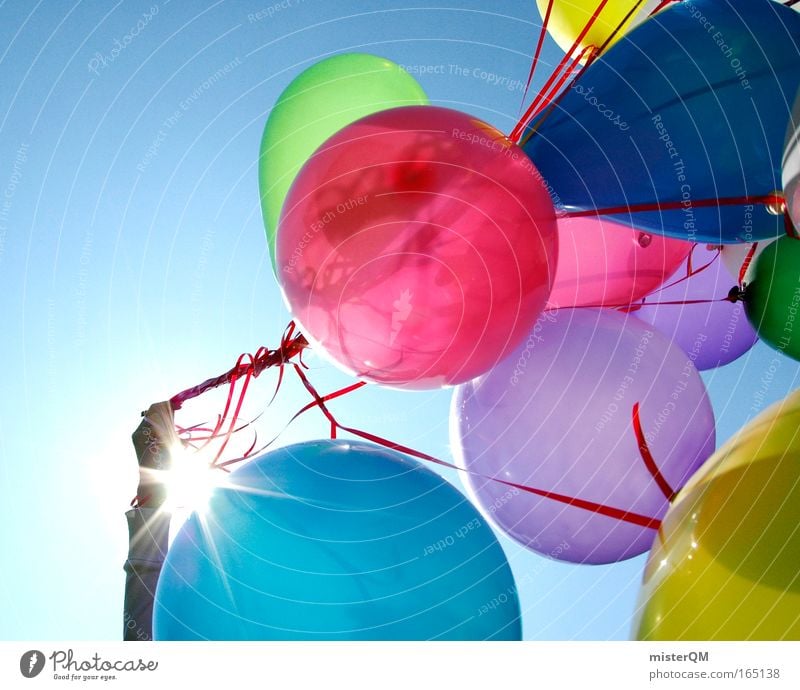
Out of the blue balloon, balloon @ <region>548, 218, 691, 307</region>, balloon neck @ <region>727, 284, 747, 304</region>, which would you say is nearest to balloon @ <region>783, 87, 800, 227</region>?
the blue balloon

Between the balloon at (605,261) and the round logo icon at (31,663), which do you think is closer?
the round logo icon at (31,663)

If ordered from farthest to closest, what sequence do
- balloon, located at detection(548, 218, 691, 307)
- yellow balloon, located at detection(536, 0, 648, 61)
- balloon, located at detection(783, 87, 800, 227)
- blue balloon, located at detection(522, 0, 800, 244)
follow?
yellow balloon, located at detection(536, 0, 648, 61) → balloon, located at detection(548, 218, 691, 307) → blue balloon, located at detection(522, 0, 800, 244) → balloon, located at detection(783, 87, 800, 227)

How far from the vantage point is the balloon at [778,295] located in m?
1.68

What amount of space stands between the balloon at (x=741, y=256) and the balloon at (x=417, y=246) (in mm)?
707

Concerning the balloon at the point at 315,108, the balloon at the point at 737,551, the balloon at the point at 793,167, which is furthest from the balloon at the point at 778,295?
the balloon at the point at 315,108

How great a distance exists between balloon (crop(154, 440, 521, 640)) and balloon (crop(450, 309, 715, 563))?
8.5 inches

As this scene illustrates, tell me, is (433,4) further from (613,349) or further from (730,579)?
(730,579)

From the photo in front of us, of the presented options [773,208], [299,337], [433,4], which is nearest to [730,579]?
[773,208]

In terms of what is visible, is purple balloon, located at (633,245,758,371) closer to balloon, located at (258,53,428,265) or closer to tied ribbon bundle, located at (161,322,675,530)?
tied ribbon bundle, located at (161,322,675,530)

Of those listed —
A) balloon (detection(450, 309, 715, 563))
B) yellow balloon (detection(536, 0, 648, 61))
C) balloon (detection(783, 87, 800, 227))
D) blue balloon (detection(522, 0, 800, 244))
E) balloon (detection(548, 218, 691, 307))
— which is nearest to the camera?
balloon (detection(783, 87, 800, 227))

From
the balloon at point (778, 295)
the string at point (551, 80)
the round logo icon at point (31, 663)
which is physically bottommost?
the round logo icon at point (31, 663)

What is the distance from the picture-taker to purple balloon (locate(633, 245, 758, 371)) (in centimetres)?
211

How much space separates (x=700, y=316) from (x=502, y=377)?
80 centimetres

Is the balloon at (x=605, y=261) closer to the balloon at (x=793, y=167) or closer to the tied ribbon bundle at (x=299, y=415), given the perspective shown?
the tied ribbon bundle at (x=299, y=415)
